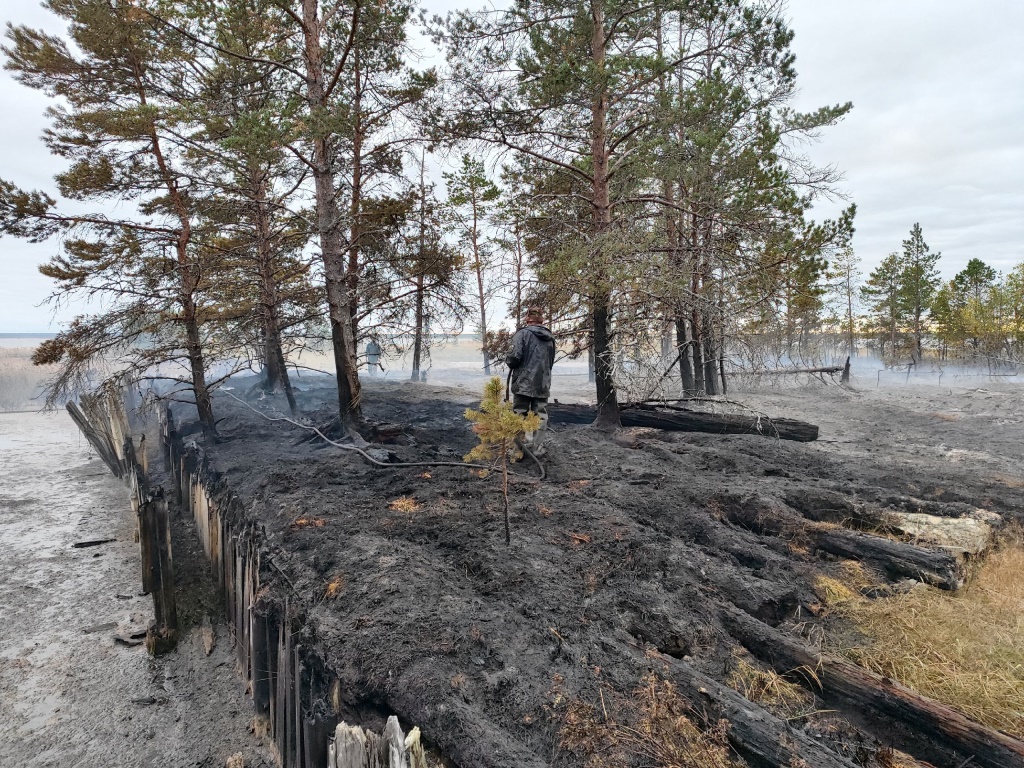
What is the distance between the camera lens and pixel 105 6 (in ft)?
24.5

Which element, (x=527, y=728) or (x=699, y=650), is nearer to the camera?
(x=527, y=728)

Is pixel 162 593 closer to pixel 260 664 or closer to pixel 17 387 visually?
pixel 260 664

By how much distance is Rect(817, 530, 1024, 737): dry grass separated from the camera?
2.84 metres

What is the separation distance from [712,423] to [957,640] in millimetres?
6719

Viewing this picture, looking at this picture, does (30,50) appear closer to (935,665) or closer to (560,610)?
(560,610)

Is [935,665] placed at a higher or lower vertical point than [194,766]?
higher

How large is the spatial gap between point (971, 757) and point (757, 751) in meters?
1.08

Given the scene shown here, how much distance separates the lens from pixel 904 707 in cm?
277

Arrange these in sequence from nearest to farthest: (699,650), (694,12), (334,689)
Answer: (334,689) → (699,650) → (694,12)

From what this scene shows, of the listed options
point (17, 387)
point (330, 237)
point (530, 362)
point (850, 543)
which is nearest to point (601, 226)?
point (530, 362)

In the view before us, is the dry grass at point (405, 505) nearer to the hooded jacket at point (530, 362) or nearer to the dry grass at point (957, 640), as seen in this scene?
the hooded jacket at point (530, 362)

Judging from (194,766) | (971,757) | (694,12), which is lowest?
(194,766)

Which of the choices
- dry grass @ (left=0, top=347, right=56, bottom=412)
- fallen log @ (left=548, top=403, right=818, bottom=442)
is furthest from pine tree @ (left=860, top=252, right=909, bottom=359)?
dry grass @ (left=0, top=347, right=56, bottom=412)

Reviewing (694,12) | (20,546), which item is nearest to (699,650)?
(694,12)
